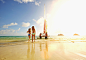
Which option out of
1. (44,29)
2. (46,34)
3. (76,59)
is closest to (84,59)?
(76,59)

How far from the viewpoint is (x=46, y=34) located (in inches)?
1246

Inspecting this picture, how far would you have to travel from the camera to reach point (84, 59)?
3.18 meters

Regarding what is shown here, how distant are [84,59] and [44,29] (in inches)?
1202

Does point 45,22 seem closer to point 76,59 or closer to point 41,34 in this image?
point 41,34

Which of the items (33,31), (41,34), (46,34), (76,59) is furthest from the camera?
(41,34)

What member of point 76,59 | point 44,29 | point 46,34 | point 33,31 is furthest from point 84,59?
point 44,29

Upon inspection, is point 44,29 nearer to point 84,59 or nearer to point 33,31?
point 33,31

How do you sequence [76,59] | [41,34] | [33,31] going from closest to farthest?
[76,59] < [33,31] < [41,34]

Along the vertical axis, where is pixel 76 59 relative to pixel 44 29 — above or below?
below

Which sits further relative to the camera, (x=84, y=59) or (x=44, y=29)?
(x=44, y=29)

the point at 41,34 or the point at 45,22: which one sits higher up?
the point at 45,22

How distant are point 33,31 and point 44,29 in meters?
22.0

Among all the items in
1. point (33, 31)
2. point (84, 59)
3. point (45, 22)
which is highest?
point (45, 22)

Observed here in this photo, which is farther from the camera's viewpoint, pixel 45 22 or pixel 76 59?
pixel 45 22
